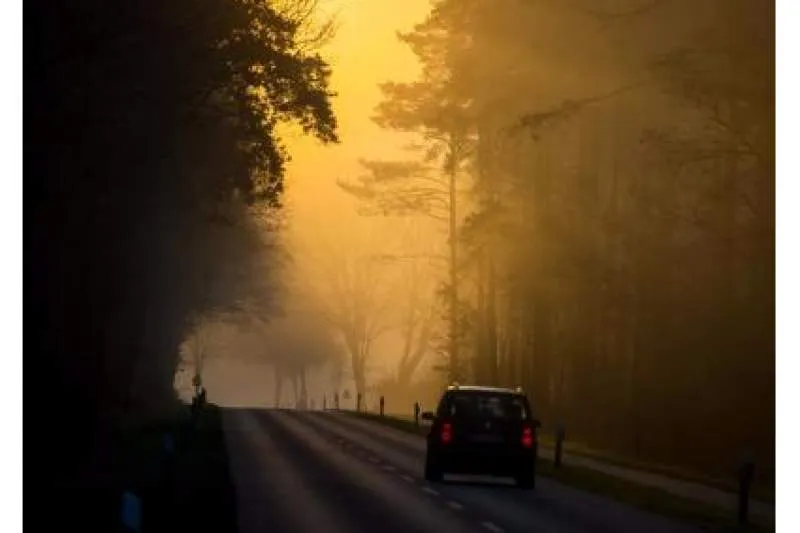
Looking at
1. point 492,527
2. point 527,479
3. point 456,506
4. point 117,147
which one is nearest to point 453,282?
point 527,479

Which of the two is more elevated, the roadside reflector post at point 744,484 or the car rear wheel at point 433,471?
the roadside reflector post at point 744,484

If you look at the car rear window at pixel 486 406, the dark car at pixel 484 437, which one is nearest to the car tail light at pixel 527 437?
the dark car at pixel 484 437

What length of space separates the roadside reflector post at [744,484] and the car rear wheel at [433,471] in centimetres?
736

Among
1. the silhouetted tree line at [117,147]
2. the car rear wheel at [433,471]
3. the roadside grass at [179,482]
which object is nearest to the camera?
the roadside grass at [179,482]

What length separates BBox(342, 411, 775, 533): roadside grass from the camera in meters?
23.2

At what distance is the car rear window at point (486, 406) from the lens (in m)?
30.4

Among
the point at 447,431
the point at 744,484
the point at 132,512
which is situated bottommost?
the point at 744,484

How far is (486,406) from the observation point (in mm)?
30547

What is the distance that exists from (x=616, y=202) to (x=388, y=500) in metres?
28.7

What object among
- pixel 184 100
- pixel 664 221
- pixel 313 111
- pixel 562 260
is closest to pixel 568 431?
pixel 562 260

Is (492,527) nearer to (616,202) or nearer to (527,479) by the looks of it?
(527,479)

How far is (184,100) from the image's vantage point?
29.3m

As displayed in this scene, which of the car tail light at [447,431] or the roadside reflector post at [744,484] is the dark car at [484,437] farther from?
the roadside reflector post at [744,484]

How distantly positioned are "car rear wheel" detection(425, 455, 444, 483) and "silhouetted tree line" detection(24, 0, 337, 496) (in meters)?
6.48
